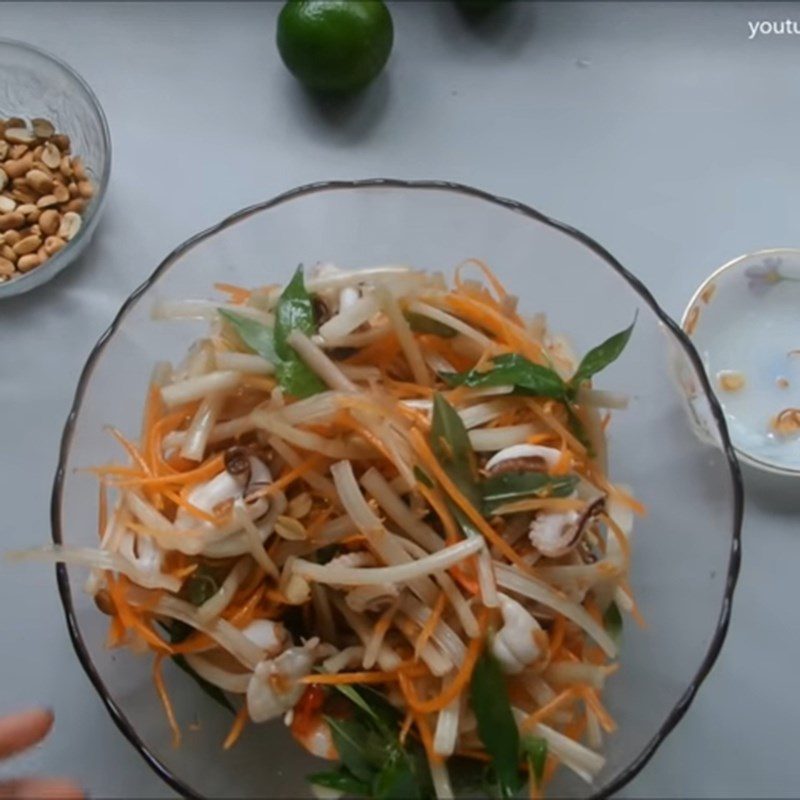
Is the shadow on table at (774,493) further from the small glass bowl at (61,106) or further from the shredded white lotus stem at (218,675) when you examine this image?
the small glass bowl at (61,106)

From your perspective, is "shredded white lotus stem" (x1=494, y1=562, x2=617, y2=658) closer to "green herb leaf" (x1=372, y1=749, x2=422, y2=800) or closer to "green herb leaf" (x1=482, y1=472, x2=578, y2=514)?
"green herb leaf" (x1=482, y1=472, x2=578, y2=514)

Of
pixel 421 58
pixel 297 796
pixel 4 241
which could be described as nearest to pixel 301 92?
pixel 421 58

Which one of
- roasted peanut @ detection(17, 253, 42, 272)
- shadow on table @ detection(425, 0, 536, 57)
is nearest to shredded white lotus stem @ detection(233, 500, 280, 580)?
roasted peanut @ detection(17, 253, 42, 272)

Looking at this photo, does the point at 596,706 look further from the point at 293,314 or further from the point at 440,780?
the point at 293,314

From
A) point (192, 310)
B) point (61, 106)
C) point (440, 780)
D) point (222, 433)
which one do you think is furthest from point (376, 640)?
point (61, 106)

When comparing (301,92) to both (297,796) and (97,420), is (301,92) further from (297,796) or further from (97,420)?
(297,796)
